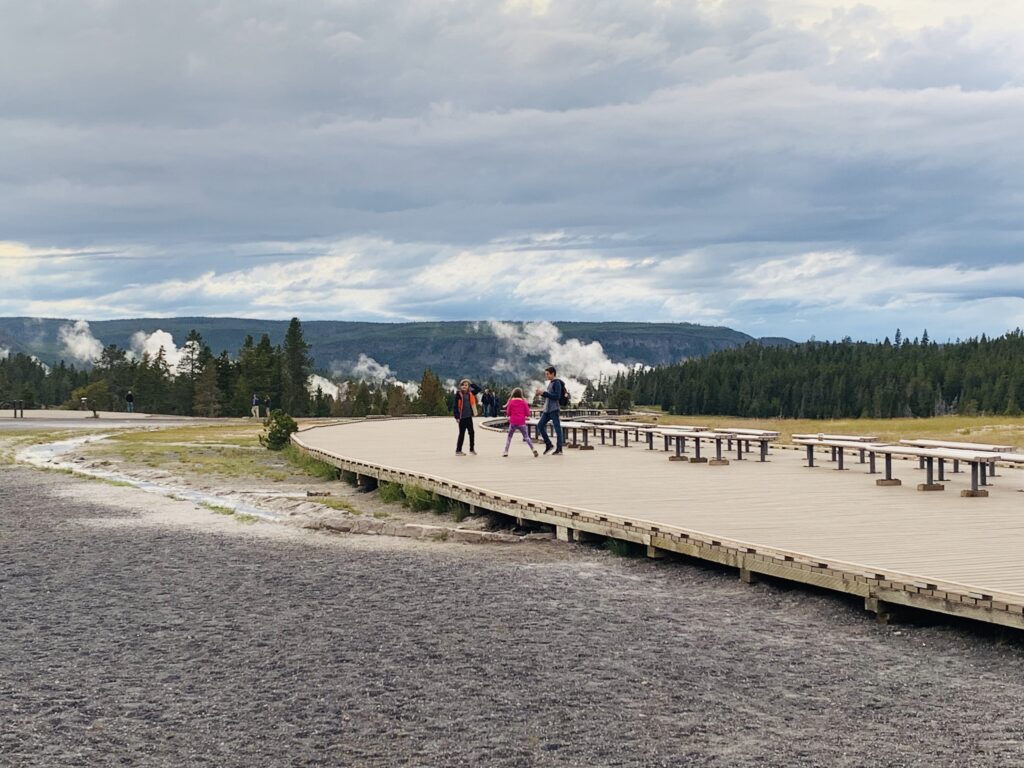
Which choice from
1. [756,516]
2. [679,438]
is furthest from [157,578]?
[679,438]

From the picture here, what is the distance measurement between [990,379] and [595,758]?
13321cm

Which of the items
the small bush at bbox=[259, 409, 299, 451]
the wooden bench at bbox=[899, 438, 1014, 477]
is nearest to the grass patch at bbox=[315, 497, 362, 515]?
the wooden bench at bbox=[899, 438, 1014, 477]

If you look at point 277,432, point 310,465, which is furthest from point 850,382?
point 310,465

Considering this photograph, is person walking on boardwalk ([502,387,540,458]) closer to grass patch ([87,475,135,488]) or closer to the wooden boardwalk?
the wooden boardwalk

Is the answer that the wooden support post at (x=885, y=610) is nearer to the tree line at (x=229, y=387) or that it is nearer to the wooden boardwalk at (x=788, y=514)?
the wooden boardwalk at (x=788, y=514)

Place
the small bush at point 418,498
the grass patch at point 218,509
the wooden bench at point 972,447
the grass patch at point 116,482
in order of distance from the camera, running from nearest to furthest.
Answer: the wooden bench at point 972,447 < the small bush at point 418,498 < the grass patch at point 218,509 < the grass patch at point 116,482

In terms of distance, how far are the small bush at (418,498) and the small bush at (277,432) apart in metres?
17.4

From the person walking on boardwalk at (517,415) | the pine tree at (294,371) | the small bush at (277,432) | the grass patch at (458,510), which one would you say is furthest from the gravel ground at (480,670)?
the pine tree at (294,371)

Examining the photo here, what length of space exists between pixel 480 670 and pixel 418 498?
34.8 ft

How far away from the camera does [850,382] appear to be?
14412cm

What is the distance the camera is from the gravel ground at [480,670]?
7086 mm

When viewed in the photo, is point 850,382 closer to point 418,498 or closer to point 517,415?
point 517,415

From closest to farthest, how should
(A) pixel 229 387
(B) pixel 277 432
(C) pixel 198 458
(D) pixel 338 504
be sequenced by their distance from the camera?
1. (D) pixel 338 504
2. (C) pixel 198 458
3. (B) pixel 277 432
4. (A) pixel 229 387

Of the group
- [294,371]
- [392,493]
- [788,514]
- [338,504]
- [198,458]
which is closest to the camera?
[788,514]
